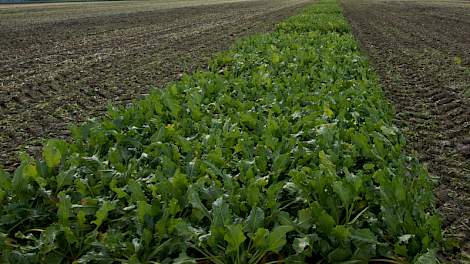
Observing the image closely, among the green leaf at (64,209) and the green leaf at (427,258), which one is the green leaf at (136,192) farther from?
the green leaf at (427,258)

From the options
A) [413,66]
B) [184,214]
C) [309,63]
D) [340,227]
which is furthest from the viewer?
[413,66]

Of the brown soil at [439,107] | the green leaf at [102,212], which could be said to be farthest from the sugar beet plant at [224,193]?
the brown soil at [439,107]

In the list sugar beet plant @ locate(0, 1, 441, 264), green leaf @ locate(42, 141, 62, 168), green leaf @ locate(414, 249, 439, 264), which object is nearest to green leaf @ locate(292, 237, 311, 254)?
sugar beet plant @ locate(0, 1, 441, 264)

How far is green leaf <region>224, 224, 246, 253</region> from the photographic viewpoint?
250 cm

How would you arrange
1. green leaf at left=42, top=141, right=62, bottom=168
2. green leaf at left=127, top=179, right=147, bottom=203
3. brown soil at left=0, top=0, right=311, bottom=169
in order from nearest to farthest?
green leaf at left=127, top=179, right=147, bottom=203 < green leaf at left=42, top=141, right=62, bottom=168 < brown soil at left=0, top=0, right=311, bottom=169

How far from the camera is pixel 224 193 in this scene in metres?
3.11

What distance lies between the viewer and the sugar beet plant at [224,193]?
2635 mm

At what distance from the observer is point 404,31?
17.9 metres

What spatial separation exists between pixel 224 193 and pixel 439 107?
4.87 metres

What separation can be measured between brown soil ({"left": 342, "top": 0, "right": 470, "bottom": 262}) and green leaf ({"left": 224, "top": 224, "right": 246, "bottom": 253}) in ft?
4.66

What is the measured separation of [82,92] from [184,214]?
5103 millimetres

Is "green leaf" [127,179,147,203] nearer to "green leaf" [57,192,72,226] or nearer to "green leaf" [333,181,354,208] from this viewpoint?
"green leaf" [57,192,72,226]

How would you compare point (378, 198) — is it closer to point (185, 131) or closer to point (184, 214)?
point (184, 214)

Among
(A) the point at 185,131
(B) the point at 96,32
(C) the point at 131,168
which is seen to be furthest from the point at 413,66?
(B) the point at 96,32
